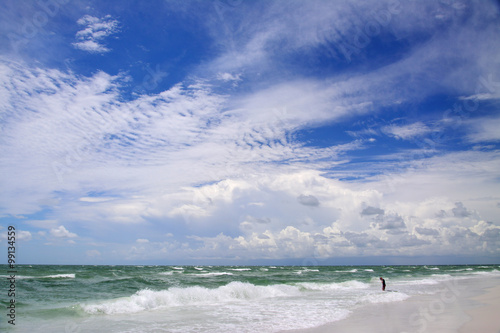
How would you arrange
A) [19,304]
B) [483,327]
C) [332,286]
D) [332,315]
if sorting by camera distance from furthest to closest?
[332,286]
[19,304]
[332,315]
[483,327]

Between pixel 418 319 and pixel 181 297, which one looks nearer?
pixel 418 319

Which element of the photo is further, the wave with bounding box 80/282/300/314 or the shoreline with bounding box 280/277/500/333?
the wave with bounding box 80/282/300/314

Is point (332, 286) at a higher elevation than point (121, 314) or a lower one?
lower

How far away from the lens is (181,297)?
21.1 meters

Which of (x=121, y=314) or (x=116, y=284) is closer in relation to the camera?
(x=121, y=314)

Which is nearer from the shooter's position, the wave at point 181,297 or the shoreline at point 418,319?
the shoreline at point 418,319

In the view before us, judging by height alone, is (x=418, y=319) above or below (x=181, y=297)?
above

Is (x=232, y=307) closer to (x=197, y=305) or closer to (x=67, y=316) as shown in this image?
(x=197, y=305)

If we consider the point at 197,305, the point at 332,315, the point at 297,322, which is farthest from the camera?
the point at 197,305

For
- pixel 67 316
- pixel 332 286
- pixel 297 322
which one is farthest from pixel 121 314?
pixel 332 286

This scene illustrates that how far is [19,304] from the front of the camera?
18125 millimetres

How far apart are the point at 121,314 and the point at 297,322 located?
861cm

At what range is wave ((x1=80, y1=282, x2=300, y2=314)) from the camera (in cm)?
1683

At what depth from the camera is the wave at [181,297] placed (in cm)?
1683
